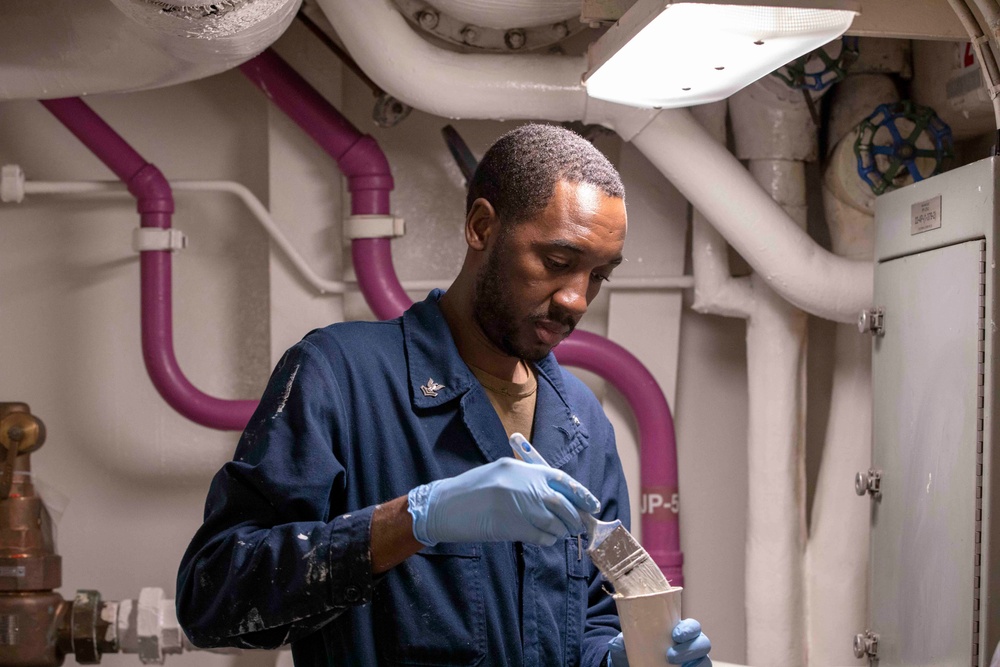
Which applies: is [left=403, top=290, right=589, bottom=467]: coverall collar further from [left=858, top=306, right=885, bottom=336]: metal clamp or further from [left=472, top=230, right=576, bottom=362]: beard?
[left=858, top=306, right=885, bottom=336]: metal clamp

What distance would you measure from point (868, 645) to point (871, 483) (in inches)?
11.6

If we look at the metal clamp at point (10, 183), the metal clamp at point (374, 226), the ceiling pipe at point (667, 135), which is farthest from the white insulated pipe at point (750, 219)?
the metal clamp at point (10, 183)

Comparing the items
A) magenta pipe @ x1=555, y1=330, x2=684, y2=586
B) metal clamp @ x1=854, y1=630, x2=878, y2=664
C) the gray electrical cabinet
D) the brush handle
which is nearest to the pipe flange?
magenta pipe @ x1=555, y1=330, x2=684, y2=586

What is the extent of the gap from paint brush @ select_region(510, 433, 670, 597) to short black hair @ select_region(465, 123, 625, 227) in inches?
12.0

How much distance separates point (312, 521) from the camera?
3.45 ft

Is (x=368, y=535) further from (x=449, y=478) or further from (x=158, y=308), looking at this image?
(x=158, y=308)

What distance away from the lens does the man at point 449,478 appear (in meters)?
1.00

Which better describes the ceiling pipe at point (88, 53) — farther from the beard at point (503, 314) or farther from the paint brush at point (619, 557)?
the paint brush at point (619, 557)

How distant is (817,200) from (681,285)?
0.39 m

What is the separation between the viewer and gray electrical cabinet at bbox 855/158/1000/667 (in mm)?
1423

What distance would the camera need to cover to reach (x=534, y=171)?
1.23 meters

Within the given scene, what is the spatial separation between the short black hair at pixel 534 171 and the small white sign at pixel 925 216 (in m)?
0.61

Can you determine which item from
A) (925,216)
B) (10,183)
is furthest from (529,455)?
(10,183)

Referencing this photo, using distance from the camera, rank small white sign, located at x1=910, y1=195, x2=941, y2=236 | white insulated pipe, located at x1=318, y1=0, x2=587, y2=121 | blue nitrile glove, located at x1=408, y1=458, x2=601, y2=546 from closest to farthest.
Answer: blue nitrile glove, located at x1=408, y1=458, x2=601, y2=546
small white sign, located at x1=910, y1=195, x2=941, y2=236
white insulated pipe, located at x1=318, y1=0, x2=587, y2=121
